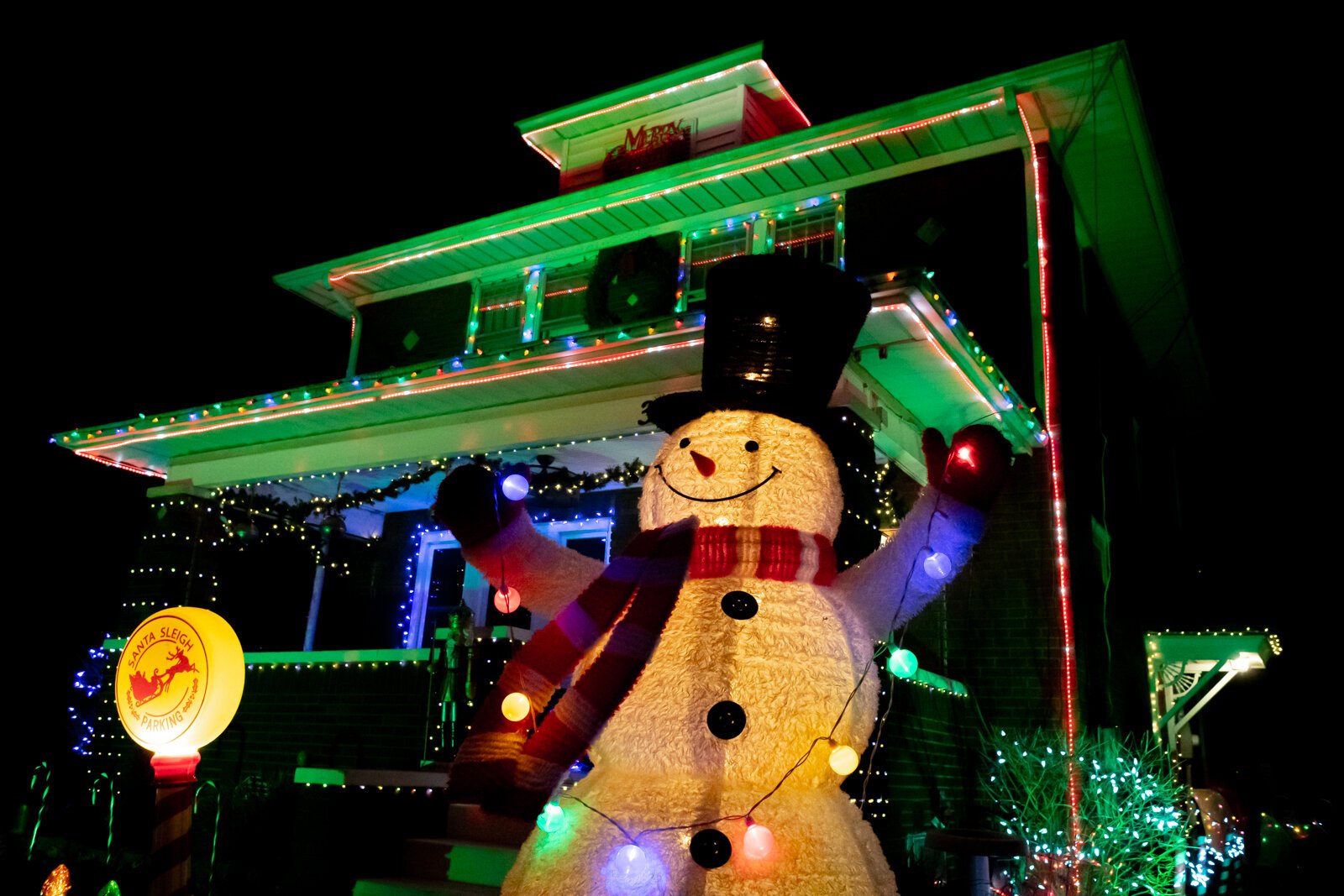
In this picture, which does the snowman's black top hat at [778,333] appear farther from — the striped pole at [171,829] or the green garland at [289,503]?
the green garland at [289,503]

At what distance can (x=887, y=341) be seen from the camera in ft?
20.7

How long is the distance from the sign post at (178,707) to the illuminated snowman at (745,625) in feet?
3.39

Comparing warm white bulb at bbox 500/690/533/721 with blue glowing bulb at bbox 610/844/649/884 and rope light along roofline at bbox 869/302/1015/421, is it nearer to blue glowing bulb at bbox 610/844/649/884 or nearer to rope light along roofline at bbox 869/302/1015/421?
blue glowing bulb at bbox 610/844/649/884

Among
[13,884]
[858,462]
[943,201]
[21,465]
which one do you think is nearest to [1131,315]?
[943,201]

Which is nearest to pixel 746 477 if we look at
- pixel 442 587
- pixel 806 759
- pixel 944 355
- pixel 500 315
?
pixel 806 759

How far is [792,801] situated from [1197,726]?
13.1 meters

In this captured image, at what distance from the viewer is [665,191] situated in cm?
1017

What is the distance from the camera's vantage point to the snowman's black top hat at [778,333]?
3748 millimetres

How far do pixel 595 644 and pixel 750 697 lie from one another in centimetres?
63

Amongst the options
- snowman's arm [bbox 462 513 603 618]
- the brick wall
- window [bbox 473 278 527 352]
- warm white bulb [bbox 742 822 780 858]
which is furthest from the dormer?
warm white bulb [bbox 742 822 780 858]

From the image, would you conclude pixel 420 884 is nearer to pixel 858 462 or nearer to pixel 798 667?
pixel 798 667

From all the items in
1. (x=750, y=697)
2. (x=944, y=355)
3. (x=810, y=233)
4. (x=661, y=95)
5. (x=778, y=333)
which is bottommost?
(x=750, y=697)

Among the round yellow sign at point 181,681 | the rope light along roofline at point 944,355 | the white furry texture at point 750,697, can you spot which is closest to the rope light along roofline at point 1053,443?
the rope light along roofline at point 944,355

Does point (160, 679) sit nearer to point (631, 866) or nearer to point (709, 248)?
point (631, 866)
